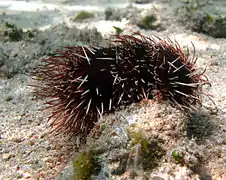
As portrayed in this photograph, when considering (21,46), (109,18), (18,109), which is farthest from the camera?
(109,18)

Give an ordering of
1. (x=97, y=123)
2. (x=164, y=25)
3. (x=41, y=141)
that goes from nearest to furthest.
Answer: (x=97, y=123) → (x=41, y=141) → (x=164, y=25)

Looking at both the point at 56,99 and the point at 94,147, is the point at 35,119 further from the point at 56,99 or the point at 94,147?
the point at 94,147

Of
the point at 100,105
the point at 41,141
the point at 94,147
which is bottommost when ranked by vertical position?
the point at 41,141

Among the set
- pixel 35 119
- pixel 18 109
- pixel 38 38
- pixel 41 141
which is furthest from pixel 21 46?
pixel 41 141

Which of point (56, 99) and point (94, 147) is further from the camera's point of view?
point (56, 99)

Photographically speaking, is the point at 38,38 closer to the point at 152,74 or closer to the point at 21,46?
the point at 21,46

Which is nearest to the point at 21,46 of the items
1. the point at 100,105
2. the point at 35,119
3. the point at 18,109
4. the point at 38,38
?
the point at 38,38

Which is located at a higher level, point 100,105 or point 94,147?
point 100,105
